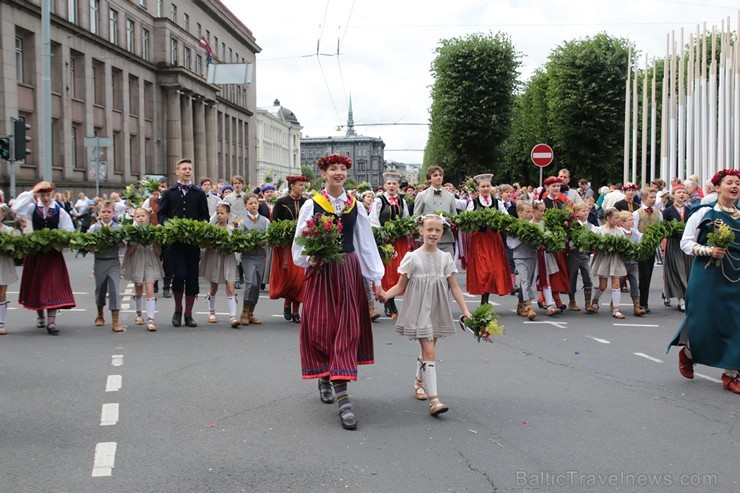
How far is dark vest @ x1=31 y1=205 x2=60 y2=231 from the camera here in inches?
438

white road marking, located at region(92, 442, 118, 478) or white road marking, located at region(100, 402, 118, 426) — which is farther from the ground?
white road marking, located at region(100, 402, 118, 426)

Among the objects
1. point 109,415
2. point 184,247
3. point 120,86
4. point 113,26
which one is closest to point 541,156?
point 184,247

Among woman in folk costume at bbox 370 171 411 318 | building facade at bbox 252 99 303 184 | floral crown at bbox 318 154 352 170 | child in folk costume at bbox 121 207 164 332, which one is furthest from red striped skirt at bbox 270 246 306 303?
building facade at bbox 252 99 303 184

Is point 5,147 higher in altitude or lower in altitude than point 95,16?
lower

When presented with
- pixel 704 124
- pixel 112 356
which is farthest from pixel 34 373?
pixel 704 124

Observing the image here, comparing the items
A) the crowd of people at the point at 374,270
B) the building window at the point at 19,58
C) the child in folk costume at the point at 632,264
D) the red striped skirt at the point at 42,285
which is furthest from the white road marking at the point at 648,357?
the building window at the point at 19,58

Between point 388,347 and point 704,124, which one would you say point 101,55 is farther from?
point 388,347

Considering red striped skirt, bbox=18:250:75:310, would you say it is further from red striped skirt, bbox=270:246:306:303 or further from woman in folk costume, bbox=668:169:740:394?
woman in folk costume, bbox=668:169:740:394

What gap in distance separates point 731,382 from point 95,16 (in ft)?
143

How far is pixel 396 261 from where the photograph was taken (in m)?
13.0

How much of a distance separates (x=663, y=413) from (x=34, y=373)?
620 centimetres

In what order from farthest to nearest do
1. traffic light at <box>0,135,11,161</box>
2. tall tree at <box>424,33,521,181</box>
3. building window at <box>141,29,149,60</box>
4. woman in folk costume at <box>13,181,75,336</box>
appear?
building window at <box>141,29,149,60</box>, tall tree at <box>424,33,521,181</box>, traffic light at <box>0,135,11,161</box>, woman in folk costume at <box>13,181,75,336</box>

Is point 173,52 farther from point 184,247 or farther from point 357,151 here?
point 357,151

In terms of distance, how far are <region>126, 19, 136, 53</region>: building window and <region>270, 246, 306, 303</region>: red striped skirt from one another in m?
42.1
